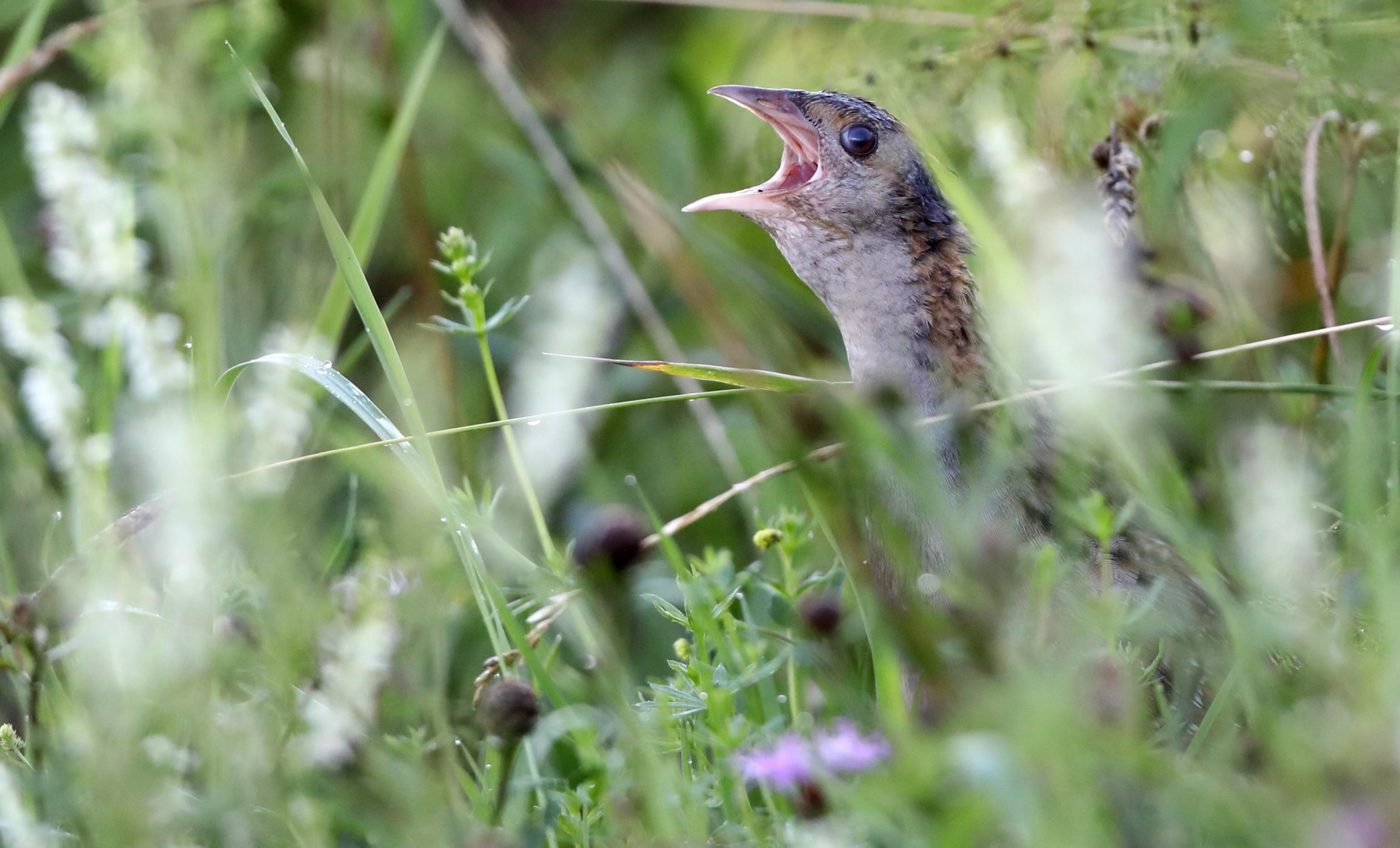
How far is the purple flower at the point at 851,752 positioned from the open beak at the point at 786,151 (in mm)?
1238

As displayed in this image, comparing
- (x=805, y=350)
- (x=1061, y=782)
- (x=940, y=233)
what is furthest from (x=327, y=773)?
(x=940, y=233)

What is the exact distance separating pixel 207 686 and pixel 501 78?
1.91 metres

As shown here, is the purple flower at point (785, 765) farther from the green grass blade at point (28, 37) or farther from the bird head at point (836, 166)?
the green grass blade at point (28, 37)

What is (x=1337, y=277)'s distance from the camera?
240cm

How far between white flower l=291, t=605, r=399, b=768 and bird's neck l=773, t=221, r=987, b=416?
90 centimetres

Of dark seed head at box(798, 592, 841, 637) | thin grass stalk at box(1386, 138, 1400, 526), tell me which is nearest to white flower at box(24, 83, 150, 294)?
dark seed head at box(798, 592, 841, 637)

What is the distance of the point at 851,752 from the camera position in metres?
1.12

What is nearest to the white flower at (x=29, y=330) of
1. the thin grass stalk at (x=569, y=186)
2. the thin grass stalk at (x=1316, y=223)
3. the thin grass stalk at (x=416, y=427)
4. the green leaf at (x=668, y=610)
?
the thin grass stalk at (x=416, y=427)

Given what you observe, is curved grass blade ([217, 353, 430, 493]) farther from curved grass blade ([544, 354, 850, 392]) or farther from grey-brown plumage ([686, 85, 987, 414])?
grey-brown plumage ([686, 85, 987, 414])

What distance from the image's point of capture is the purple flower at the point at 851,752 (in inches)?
43.8

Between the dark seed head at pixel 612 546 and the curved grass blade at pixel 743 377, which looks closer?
the dark seed head at pixel 612 546

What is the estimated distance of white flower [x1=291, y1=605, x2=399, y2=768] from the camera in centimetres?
117

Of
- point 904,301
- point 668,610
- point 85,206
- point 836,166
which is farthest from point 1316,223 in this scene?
point 85,206

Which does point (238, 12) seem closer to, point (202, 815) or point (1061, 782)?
point (202, 815)
